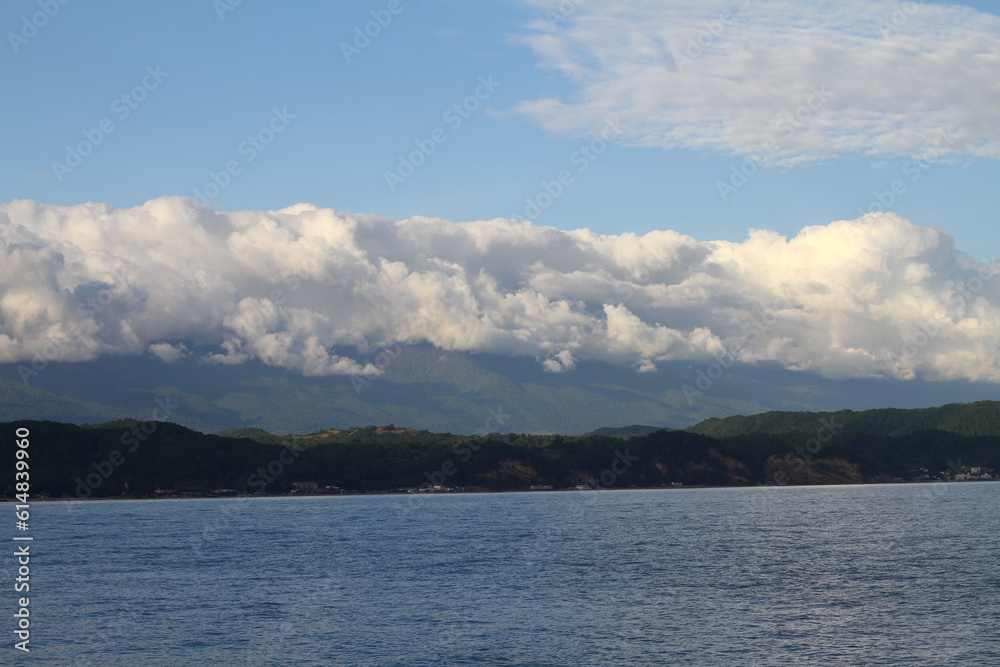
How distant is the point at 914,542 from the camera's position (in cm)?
15175

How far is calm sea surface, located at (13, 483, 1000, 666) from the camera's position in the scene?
7125cm

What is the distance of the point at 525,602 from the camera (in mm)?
93750

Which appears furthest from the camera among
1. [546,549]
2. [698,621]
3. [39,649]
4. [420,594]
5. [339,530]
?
[339,530]

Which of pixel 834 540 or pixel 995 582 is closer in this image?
pixel 995 582

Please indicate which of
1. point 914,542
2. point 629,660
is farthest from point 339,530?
point 629,660

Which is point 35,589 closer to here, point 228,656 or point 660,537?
point 228,656

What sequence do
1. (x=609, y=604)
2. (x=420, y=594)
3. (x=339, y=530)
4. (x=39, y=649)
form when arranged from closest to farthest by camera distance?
1. (x=39, y=649)
2. (x=609, y=604)
3. (x=420, y=594)
4. (x=339, y=530)

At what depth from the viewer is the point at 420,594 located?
101 meters

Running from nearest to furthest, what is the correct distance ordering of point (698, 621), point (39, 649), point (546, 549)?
point (39, 649), point (698, 621), point (546, 549)

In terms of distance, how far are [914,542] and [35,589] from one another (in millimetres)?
128281

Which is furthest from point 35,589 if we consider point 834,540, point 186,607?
point 834,540

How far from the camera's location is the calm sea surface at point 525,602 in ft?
234

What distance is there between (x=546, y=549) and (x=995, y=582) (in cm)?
6477

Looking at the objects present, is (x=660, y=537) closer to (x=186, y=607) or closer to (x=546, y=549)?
(x=546, y=549)
